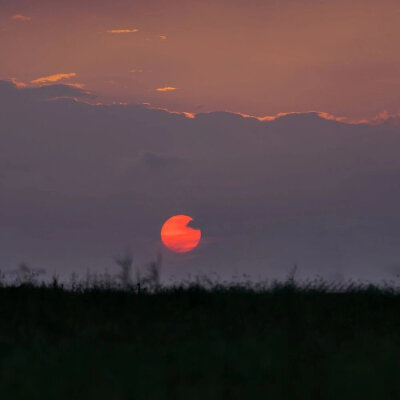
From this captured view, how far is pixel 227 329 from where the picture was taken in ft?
34.3

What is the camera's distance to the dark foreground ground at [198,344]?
6980 mm

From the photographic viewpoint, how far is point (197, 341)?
30.5 feet

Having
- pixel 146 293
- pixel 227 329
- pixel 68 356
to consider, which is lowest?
pixel 146 293

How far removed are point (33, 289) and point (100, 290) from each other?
1.31m

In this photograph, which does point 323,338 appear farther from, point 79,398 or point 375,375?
point 79,398

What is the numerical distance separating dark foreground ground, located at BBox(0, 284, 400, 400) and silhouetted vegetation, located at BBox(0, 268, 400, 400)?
0.02m

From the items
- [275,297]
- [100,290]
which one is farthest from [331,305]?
[100,290]

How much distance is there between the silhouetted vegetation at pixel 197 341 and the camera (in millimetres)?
7012

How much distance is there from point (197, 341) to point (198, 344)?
314 mm

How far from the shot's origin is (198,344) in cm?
897

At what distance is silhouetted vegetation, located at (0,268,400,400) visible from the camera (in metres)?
7.01

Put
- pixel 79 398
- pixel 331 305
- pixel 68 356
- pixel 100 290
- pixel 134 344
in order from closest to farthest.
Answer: pixel 79 398 < pixel 68 356 < pixel 134 344 < pixel 331 305 < pixel 100 290

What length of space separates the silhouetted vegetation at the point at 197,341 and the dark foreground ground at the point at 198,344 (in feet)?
0.05

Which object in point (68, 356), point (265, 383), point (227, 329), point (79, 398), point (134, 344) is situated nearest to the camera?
point (79, 398)
